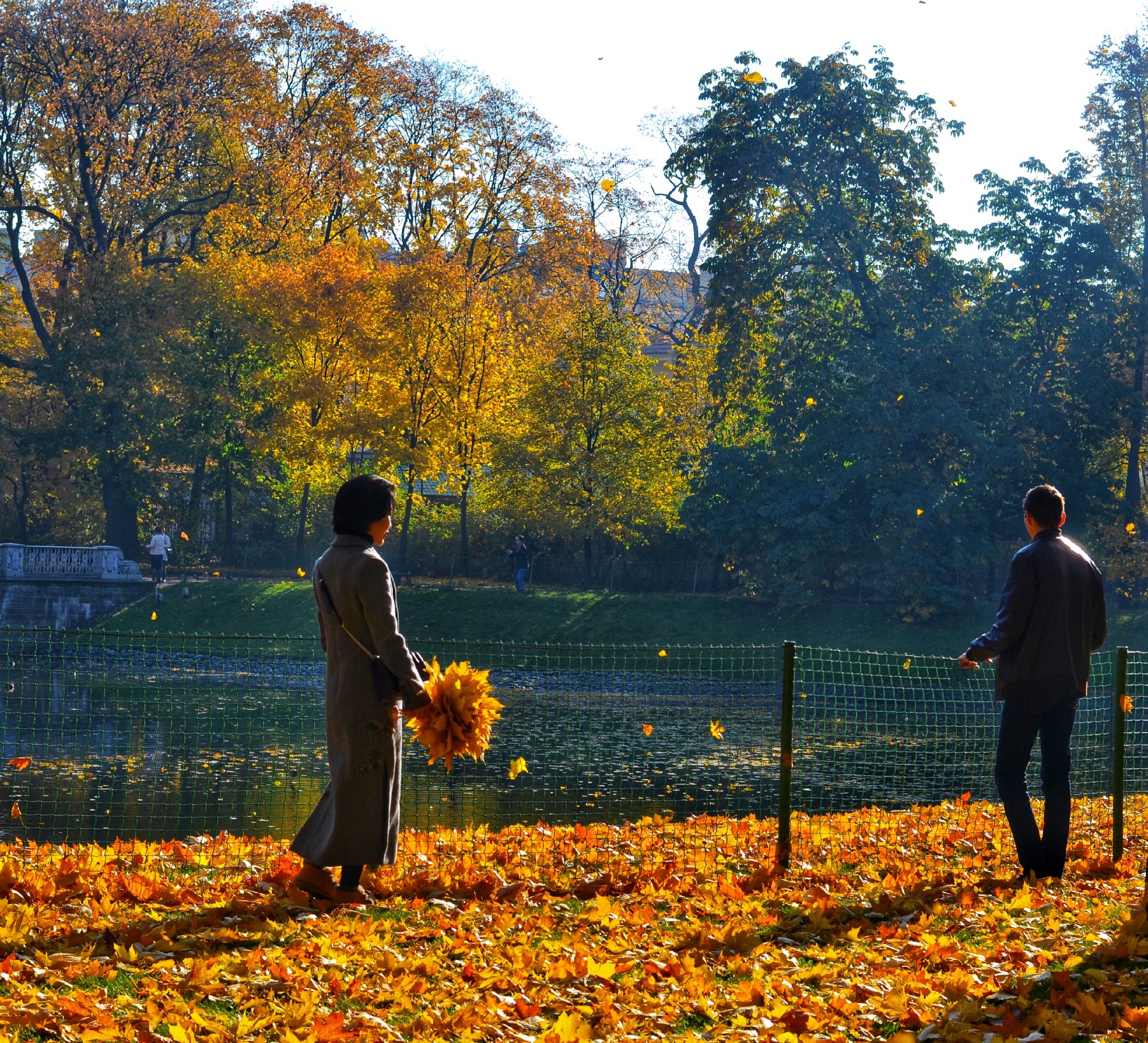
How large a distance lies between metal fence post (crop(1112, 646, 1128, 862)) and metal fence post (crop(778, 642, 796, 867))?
1963mm

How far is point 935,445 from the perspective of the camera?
99.2ft

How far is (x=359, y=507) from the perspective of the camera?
6023mm

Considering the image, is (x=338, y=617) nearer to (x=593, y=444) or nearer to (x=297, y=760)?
(x=297, y=760)

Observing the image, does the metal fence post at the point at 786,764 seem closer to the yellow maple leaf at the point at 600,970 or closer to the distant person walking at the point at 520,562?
the yellow maple leaf at the point at 600,970

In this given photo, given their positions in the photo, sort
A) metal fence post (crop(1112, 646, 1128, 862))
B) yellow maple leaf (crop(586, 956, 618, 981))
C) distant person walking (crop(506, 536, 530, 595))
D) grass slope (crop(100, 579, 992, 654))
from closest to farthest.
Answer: yellow maple leaf (crop(586, 956, 618, 981)) → metal fence post (crop(1112, 646, 1128, 862)) → grass slope (crop(100, 579, 992, 654)) → distant person walking (crop(506, 536, 530, 595))

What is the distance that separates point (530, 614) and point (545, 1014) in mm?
27686

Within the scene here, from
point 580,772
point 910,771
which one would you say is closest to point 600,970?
point 580,772

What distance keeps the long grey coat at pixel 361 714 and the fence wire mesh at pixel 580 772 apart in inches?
37.7

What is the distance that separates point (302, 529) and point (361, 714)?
112 feet

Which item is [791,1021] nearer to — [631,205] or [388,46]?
[388,46]

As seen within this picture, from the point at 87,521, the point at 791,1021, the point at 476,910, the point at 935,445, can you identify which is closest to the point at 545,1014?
the point at 791,1021

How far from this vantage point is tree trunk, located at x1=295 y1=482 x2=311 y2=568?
3894 centimetres

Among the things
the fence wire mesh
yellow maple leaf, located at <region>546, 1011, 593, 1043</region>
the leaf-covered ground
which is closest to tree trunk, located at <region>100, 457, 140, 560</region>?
the fence wire mesh

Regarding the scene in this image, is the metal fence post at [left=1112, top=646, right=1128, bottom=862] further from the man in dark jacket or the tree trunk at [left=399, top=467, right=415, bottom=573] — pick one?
the tree trunk at [left=399, top=467, right=415, bottom=573]
